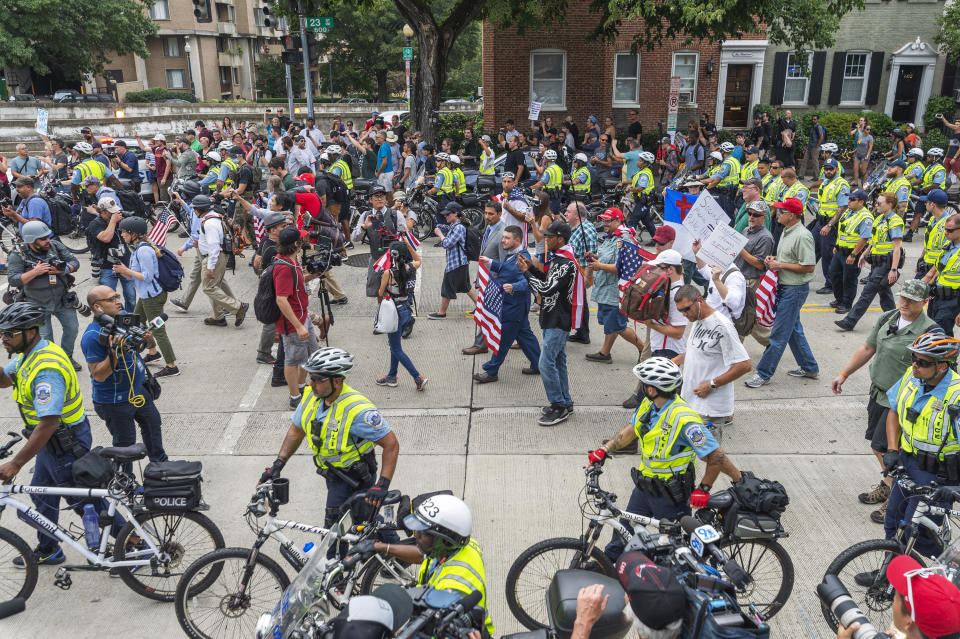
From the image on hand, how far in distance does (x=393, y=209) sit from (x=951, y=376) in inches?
270

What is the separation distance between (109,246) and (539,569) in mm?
6633

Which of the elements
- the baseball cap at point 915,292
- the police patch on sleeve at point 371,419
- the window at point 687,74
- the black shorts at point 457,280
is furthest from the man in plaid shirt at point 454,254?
the window at point 687,74

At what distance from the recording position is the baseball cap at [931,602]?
2.79 meters

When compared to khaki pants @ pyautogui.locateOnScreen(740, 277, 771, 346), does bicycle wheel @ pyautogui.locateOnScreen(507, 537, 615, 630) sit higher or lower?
lower

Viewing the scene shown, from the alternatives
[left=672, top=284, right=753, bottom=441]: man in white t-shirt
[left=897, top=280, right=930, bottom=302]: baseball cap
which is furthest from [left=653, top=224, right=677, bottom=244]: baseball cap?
[left=897, top=280, right=930, bottom=302]: baseball cap

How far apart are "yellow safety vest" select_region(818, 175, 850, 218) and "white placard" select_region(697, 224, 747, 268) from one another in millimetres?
5302

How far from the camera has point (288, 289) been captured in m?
7.43

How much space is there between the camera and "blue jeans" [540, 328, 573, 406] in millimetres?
7125

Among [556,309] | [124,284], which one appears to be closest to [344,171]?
[124,284]

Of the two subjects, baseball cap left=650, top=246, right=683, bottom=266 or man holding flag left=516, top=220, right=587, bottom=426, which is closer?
baseball cap left=650, top=246, right=683, bottom=266

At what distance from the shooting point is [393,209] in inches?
391

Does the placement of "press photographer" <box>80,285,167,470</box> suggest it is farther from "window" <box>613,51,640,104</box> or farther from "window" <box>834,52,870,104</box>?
"window" <box>834,52,870,104</box>

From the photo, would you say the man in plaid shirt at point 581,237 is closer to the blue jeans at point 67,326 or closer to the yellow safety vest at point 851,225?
the yellow safety vest at point 851,225

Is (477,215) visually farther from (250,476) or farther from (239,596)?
(239,596)
